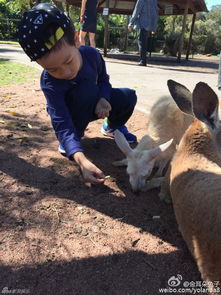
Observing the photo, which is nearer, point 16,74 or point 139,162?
point 139,162

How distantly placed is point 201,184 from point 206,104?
1.74 ft

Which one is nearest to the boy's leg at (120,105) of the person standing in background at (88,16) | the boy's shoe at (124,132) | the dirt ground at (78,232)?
the boy's shoe at (124,132)

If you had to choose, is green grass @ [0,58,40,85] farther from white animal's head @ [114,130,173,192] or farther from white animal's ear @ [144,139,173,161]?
white animal's ear @ [144,139,173,161]

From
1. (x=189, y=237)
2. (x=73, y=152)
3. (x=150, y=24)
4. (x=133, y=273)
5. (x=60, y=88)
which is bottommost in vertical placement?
(x=133, y=273)

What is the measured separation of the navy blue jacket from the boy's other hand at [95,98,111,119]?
0.34 feet

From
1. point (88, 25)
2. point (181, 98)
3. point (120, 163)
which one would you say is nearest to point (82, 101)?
point (120, 163)

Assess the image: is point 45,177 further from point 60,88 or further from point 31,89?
point 31,89

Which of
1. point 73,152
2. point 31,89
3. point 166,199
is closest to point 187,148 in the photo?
point 166,199

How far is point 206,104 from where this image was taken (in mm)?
2139

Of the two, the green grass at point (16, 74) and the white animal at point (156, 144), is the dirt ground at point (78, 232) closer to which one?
the white animal at point (156, 144)

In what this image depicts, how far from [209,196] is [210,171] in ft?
1.02

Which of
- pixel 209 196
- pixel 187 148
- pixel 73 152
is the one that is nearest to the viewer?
pixel 209 196

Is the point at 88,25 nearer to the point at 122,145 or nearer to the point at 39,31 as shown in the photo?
the point at 122,145

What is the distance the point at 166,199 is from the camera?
2625 mm
